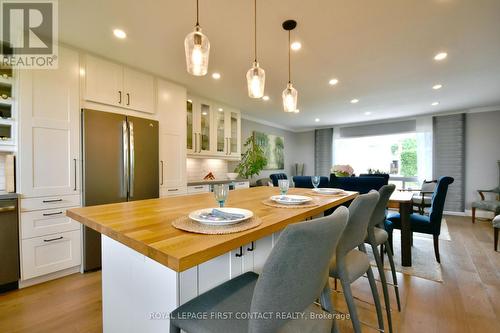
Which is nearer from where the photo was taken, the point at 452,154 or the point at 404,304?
the point at 404,304

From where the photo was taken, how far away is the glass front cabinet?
382 cm

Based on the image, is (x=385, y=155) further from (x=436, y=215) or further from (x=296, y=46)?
(x=296, y=46)

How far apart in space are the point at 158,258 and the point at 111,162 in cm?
234

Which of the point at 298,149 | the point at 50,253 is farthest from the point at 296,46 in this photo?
the point at 298,149

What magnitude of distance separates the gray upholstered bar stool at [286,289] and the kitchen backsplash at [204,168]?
3.53 metres

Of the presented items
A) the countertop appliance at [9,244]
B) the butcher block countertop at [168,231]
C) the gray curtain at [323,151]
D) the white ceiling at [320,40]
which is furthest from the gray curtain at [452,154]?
the countertop appliance at [9,244]

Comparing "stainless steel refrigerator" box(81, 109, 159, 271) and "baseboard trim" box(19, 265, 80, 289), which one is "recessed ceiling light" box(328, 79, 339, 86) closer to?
"stainless steel refrigerator" box(81, 109, 159, 271)

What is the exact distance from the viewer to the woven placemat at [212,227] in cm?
78

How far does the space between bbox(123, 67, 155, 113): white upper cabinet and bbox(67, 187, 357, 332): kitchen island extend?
2030 mm

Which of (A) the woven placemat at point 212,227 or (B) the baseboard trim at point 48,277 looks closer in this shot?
(A) the woven placemat at point 212,227

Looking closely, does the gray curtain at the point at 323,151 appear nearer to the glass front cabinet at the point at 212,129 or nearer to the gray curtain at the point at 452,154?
the gray curtain at the point at 452,154
